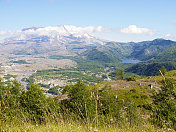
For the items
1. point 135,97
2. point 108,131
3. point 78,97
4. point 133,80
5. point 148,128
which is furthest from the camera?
point 133,80

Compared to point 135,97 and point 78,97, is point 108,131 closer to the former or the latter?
point 78,97

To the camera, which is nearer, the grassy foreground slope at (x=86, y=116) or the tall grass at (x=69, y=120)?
the tall grass at (x=69, y=120)

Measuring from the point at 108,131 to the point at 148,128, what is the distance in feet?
5.68

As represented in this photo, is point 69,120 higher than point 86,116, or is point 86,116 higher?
point 86,116

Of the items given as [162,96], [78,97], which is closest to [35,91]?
[78,97]

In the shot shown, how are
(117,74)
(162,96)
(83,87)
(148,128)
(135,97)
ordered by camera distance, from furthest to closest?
1. (117,74)
2. (135,97)
3. (83,87)
4. (162,96)
5. (148,128)

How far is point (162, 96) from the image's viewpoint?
30141 mm

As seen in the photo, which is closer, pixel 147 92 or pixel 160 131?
pixel 160 131

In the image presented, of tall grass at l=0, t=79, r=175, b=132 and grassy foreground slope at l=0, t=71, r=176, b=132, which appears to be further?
grassy foreground slope at l=0, t=71, r=176, b=132

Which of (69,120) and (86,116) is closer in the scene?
(86,116)

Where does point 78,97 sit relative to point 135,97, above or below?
above

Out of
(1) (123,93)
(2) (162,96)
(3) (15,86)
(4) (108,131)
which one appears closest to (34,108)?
(3) (15,86)

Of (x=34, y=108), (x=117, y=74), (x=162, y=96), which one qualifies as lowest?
(x=117, y=74)

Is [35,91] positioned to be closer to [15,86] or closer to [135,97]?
[15,86]
